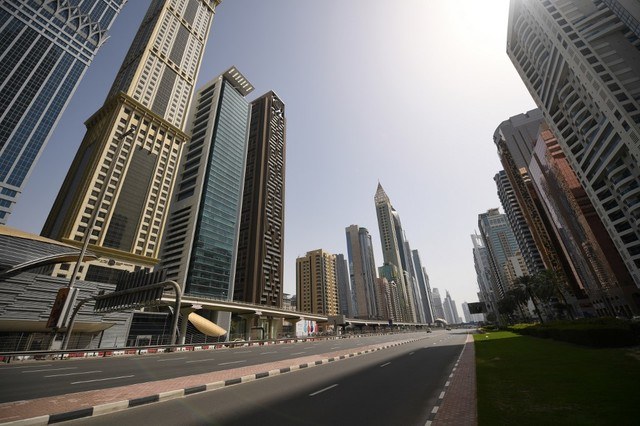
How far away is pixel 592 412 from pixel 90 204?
313 ft

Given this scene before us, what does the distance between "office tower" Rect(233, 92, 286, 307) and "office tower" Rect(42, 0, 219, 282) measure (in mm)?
29536

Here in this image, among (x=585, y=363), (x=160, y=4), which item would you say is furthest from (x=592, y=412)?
(x=160, y=4)

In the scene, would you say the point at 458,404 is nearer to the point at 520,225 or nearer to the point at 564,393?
the point at 564,393

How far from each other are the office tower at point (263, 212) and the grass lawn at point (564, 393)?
95725 millimetres

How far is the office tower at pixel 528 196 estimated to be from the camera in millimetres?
108062

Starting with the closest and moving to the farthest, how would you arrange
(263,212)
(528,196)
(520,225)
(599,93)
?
(599,93) < (263,212) < (528,196) < (520,225)

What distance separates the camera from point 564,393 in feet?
29.0

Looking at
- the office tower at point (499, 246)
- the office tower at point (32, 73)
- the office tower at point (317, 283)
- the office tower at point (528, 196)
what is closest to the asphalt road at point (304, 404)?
the office tower at point (528, 196)

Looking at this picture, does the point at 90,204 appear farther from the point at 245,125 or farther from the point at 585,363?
the point at 585,363

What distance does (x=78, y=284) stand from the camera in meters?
43.4

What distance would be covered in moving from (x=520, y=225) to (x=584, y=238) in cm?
4759

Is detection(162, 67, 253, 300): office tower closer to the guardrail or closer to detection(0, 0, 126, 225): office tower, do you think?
detection(0, 0, 126, 225): office tower

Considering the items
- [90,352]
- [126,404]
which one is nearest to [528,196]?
[90,352]

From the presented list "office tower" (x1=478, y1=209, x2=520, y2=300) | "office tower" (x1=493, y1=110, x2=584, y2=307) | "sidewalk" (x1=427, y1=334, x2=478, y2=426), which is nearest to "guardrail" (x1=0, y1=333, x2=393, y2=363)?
"sidewalk" (x1=427, y1=334, x2=478, y2=426)
